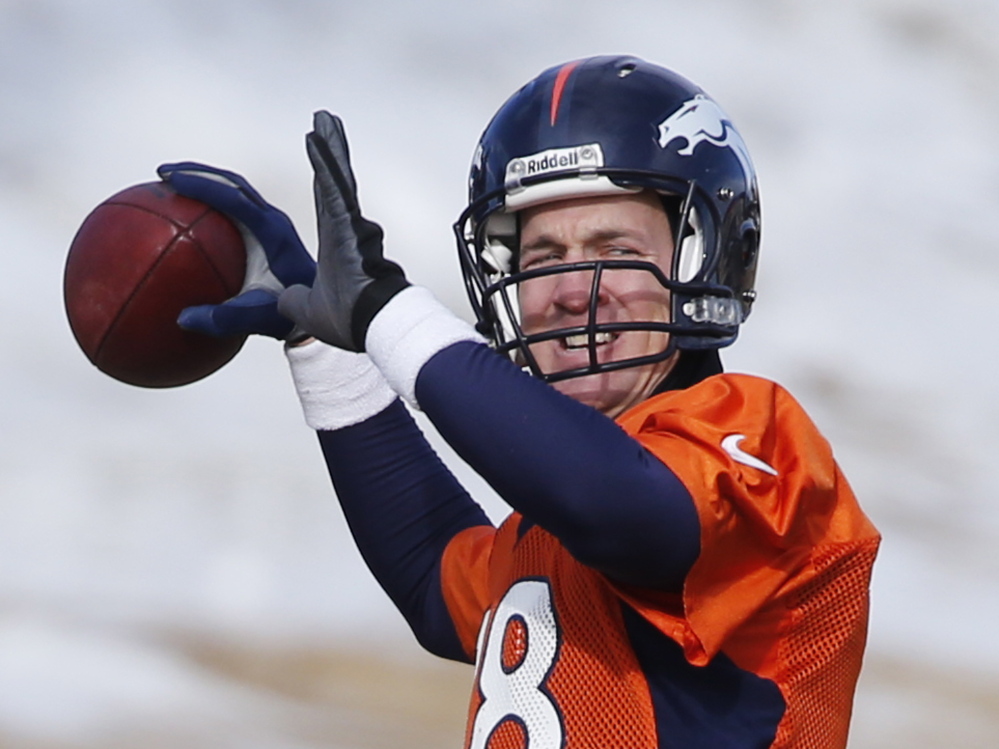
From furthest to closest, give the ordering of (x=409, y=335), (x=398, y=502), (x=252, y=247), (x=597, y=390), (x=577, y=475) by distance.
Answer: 1. (x=398, y=502)
2. (x=252, y=247)
3. (x=597, y=390)
4. (x=409, y=335)
5. (x=577, y=475)

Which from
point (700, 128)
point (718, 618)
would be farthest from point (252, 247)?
point (718, 618)

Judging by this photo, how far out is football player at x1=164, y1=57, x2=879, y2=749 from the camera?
142cm

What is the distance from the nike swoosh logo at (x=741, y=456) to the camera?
145cm

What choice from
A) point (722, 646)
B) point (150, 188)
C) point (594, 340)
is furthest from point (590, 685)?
point (150, 188)

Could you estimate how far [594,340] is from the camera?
1662 millimetres

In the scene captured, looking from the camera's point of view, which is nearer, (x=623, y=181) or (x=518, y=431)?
(x=518, y=431)

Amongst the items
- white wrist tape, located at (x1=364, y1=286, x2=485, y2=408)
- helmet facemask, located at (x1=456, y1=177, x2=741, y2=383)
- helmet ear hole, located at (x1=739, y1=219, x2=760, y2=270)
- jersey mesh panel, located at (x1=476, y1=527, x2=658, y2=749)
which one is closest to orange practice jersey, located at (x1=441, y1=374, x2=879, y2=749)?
jersey mesh panel, located at (x1=476, y1=527, x2=658, y2=749)

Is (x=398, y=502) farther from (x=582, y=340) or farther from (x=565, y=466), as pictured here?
(x=565, y=466)

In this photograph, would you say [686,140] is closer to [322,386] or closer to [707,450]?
[707,450]

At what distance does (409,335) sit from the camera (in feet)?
4.95

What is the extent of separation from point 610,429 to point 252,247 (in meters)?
0.76

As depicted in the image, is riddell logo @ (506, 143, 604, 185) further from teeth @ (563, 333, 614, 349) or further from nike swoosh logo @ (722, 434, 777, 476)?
nike swoosh logo @ (722, 434, 777, 476)

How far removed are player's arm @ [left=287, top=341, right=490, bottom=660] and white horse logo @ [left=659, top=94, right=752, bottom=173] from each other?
0.58 metres

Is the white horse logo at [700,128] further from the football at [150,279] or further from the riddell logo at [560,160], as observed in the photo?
the football at [150,279]
